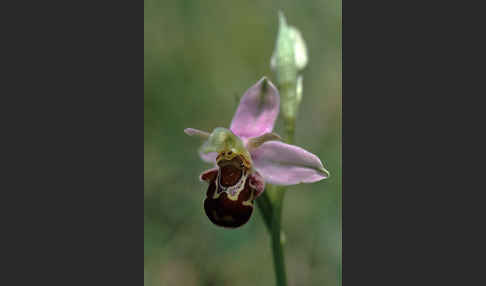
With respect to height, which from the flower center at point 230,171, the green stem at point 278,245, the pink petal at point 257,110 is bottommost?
the green stem at point 278,245

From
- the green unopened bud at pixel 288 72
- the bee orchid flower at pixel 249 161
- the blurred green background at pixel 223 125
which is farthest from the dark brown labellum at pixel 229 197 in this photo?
the blurred green background at pixel 223 125

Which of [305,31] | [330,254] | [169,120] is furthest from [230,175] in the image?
[305,31]

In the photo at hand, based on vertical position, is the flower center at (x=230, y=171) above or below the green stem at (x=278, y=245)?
above

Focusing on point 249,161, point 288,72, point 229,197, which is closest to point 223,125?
point 288,72

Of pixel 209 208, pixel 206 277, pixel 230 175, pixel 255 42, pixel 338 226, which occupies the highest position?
pixel 255 42

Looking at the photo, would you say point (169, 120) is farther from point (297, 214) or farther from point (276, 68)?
point (276, 68)

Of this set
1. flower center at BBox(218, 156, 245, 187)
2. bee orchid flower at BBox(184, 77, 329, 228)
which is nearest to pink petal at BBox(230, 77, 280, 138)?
bee orchid flower at BBox(184, 77, 329, 228)

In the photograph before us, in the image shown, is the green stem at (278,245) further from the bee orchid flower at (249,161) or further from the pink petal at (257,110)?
the pink petal at (257,110)
